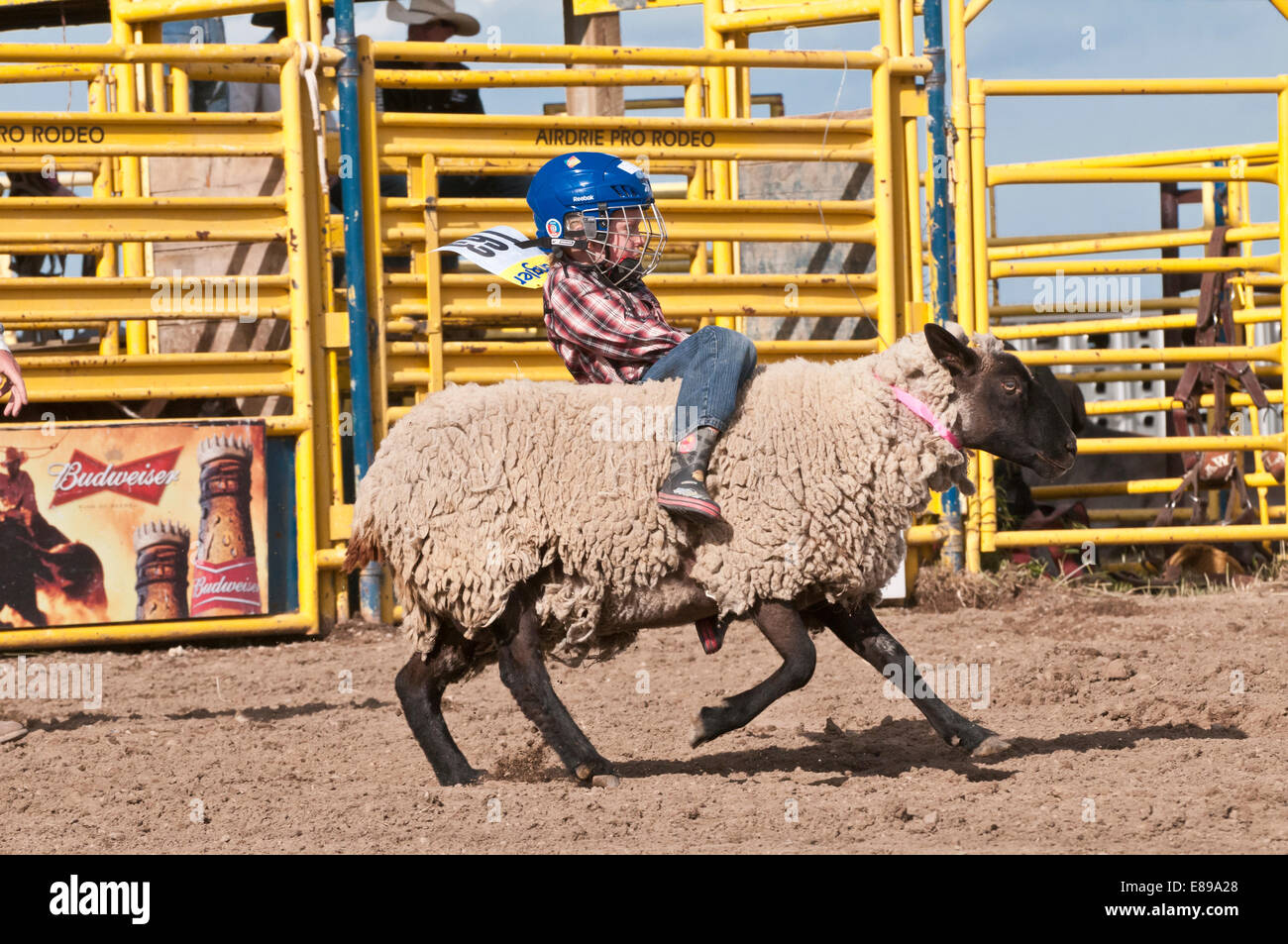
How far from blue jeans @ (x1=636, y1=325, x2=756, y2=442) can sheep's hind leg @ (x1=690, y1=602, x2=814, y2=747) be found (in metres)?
0.57

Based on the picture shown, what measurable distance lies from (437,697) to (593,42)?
→ 5.45 metres

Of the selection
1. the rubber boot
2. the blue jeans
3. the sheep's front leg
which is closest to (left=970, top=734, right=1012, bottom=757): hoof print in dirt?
the sheep's front leg

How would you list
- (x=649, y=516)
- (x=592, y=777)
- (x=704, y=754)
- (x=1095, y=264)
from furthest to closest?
(x=1095, y=264) < (x=704, y=754) < (x=649, y=516) < (x=592, y=777)

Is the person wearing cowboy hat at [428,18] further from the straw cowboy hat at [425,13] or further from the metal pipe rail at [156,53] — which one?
the metal pipe rail at [156,53]

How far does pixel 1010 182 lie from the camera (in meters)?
7.54

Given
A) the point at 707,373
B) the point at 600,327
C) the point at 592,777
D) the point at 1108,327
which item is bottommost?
the point at 592,777

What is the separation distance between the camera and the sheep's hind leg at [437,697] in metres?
4.14

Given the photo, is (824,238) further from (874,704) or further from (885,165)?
(874,704)

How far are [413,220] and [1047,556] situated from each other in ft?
12.7

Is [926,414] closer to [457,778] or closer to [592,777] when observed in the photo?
[592,777]

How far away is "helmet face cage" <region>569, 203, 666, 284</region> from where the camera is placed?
173 inches

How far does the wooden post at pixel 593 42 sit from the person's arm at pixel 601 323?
13.6 ft

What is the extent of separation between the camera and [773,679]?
13.1ft
